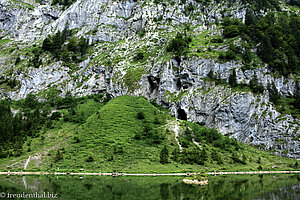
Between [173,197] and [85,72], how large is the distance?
368 ft

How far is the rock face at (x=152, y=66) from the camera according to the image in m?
90.1

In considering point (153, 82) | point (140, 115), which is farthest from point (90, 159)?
point (153, 82)

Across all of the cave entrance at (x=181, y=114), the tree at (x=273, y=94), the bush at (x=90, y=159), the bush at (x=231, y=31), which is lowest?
the bush at (x=90, y=159)

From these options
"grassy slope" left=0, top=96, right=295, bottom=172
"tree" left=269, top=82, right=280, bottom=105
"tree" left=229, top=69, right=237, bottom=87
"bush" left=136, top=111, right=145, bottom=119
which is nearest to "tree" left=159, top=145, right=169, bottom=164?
"grassy slope" left=0, top=96, right=295, bottom=172

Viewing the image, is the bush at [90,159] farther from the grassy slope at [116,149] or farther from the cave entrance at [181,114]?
the cave entrance at [181,114]

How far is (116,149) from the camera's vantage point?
70688 mm

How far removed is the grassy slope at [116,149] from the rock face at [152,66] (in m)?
10.4

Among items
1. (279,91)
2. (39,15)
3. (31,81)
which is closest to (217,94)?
(279,91)

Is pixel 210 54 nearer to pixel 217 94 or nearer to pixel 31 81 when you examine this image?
pixel 217 94

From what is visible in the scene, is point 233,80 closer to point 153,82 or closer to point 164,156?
point 153,82

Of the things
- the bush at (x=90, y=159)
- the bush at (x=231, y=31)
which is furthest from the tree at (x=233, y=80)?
the bush at (x=90, y=159)

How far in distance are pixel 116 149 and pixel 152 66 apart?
56293 mm

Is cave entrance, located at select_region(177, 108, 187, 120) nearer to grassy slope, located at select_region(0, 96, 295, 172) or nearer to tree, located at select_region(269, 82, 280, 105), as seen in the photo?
grassy slope, located at select_region(0, 96, 295, 172)

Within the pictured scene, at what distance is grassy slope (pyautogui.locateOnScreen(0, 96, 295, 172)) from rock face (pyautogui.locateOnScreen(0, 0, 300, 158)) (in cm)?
1036
